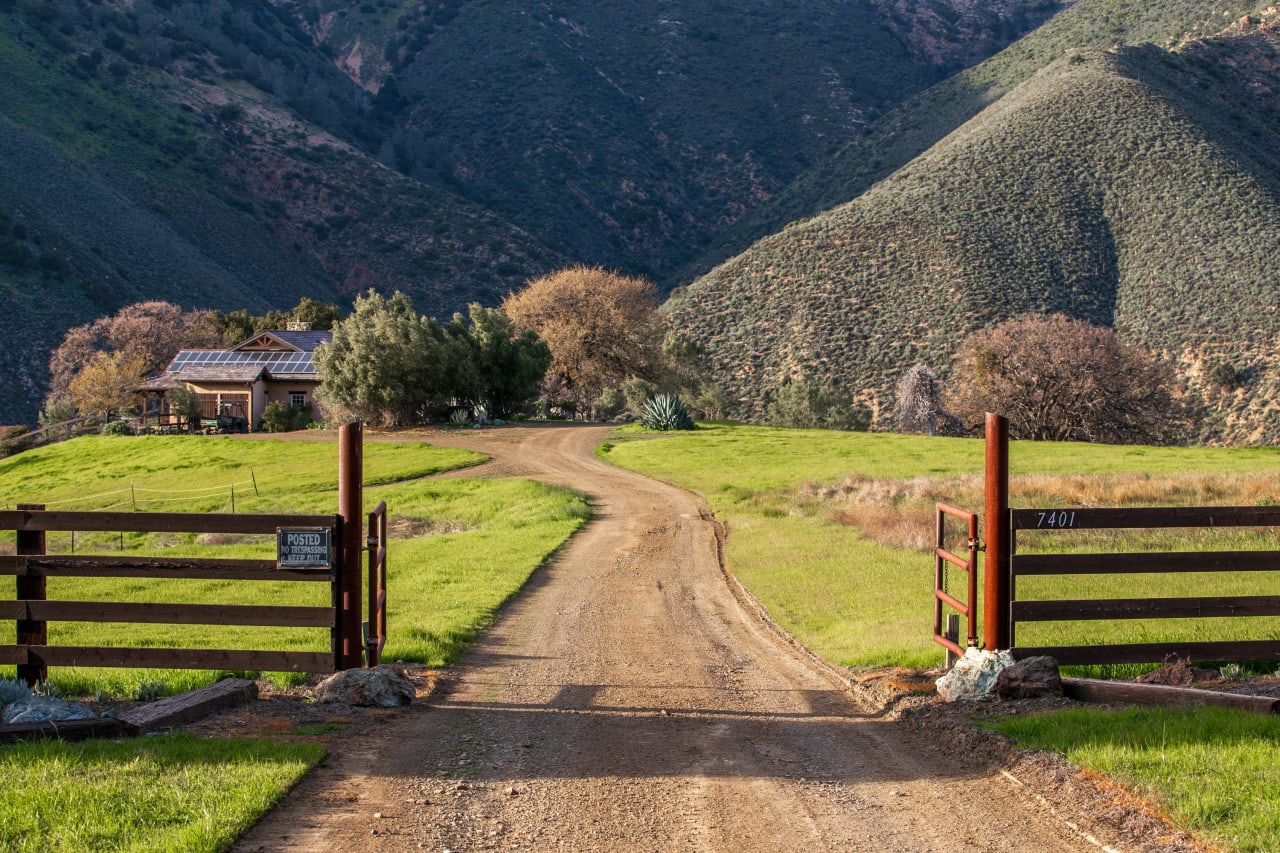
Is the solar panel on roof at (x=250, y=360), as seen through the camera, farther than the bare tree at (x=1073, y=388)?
Yes

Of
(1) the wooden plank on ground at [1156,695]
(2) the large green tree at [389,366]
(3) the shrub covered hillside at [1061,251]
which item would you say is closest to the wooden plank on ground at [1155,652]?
(1) the wooden plank on ground at [1156,695]

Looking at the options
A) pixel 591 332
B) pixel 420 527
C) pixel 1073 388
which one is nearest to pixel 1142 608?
pixel 420 527

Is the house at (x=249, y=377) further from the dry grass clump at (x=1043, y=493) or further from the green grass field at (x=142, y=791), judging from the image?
the green grass field at (x=142, y=791)

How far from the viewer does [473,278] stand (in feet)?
349

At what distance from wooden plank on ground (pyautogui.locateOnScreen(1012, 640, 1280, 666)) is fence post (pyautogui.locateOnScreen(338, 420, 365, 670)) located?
541 centimetres

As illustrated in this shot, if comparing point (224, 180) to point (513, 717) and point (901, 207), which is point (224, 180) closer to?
point (901, 207)

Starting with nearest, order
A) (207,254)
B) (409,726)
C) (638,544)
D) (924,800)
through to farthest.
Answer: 1. (924,800)
2. (409,726)
3. (638,544)
4. (207,254)

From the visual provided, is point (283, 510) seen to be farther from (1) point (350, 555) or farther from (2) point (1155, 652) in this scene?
(2) point (1155, 652)

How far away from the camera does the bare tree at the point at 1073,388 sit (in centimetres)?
5244

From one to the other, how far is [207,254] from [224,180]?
44.3 feet

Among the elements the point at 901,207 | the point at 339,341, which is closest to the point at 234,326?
the point at 339,341

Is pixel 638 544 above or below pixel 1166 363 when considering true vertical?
below

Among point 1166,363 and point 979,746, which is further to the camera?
point 1166,363

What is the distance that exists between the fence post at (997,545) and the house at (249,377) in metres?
50.1
